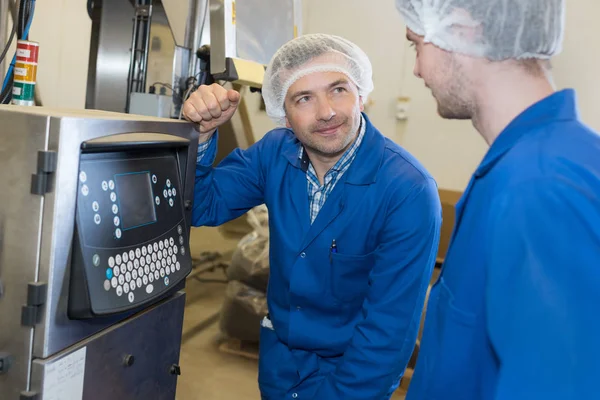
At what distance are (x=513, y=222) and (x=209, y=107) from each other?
72cm

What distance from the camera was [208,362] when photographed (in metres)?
2.54

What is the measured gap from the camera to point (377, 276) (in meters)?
1.14

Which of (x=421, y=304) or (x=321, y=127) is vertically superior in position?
(x=321, y=127)

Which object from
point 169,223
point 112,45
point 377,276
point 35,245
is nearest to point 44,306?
point 35,245

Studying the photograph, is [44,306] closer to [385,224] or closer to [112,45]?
[385,224]

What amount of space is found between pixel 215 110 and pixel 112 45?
2.16ft

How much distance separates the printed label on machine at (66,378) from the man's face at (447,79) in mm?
634

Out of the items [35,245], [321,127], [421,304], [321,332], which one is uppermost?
[321,127]

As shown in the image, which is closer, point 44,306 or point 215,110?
point 44,306

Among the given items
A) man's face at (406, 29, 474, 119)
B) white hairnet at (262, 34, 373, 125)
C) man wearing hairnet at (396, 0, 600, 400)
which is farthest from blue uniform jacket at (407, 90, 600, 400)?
white hairnet at (262, 34, 373, 125)

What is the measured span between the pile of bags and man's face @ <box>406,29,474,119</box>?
1.91 metres

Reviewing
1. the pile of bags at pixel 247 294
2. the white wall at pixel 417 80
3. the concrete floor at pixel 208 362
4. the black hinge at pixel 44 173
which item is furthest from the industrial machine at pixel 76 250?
the white wall at pixel 417 80

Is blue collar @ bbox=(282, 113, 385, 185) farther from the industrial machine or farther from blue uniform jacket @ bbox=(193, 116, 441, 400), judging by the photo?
the industrial machine

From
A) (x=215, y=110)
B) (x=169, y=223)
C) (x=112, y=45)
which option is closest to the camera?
(x=169, y=223)
